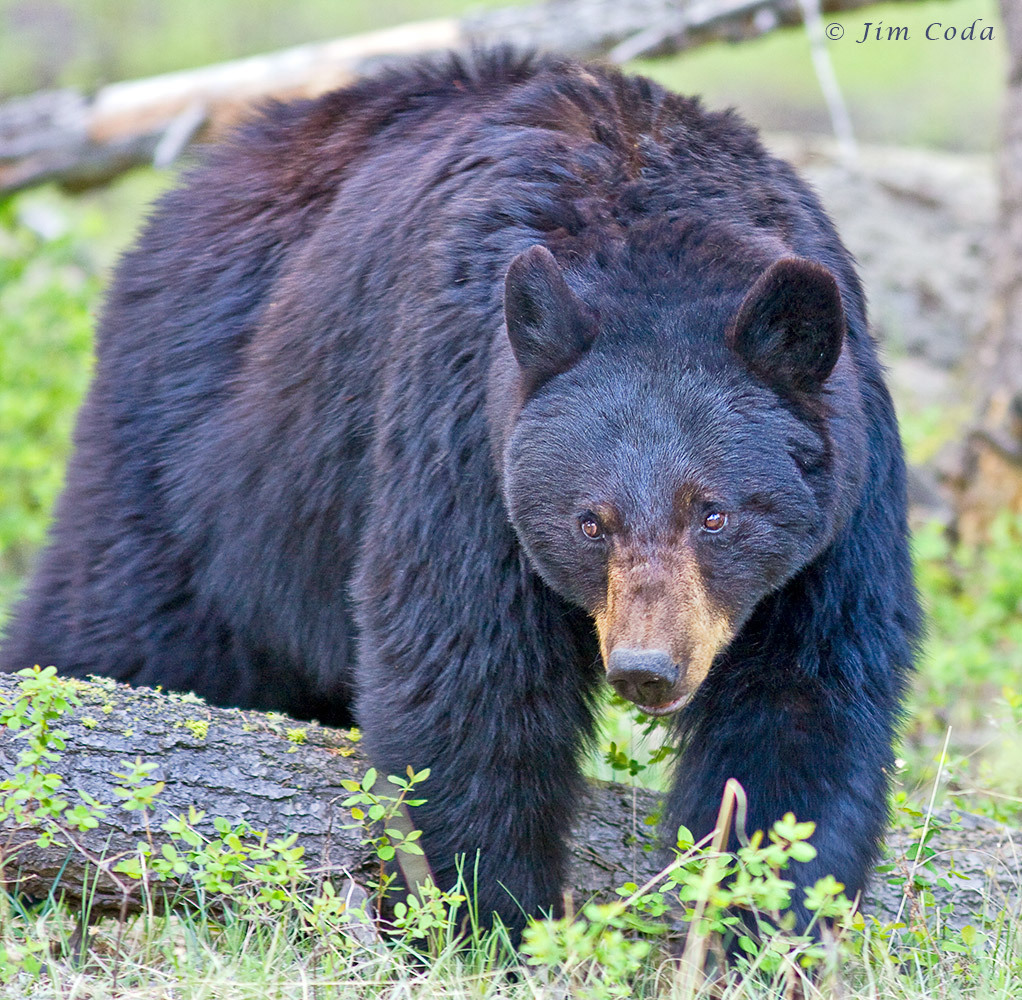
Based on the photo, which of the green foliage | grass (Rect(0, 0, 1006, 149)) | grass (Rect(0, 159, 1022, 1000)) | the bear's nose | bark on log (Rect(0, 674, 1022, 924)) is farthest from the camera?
grass (Rect(0, 0, 1006, 149))

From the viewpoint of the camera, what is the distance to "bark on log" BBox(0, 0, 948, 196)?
7.79m

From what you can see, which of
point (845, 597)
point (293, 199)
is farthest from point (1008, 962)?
point (293, 199)

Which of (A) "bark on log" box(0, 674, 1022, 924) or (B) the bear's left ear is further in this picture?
(A) "bark on log" box(0, 674, 1022, 924)

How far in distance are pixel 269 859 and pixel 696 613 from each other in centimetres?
114

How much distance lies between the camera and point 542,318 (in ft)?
9.70

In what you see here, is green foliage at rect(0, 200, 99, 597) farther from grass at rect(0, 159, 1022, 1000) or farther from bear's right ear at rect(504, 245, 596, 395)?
bear's right ear at rect(504, 245, 596, 395)

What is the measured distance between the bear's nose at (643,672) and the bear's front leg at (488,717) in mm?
445

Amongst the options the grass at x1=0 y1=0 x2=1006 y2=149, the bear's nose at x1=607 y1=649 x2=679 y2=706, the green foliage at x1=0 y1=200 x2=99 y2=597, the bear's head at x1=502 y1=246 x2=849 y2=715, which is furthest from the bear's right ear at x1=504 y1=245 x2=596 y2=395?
the grass at x1=0 y1=0 x2=1006 y2=149

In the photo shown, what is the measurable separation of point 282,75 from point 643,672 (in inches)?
245

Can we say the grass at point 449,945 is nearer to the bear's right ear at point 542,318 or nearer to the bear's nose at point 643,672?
the bear's nose at point 643,672

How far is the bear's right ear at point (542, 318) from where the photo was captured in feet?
9.48

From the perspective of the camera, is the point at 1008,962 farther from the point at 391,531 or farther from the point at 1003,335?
the point at 1003,335

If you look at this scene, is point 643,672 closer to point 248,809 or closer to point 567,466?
point 567,466

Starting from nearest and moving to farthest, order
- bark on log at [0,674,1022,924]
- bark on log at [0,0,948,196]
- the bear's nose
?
the bear's nose < bark on log at [0,674,1022,924] < bark on log at [0,0,948,196]
